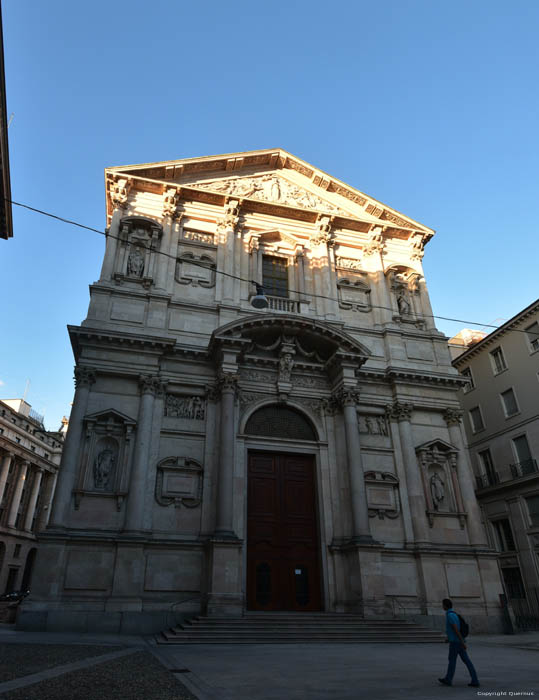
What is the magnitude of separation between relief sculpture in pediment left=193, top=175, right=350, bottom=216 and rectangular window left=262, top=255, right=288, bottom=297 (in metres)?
2.78

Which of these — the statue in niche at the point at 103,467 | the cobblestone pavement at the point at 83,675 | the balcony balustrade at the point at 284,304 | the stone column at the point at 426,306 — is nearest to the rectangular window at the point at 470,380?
the stone column at the point at 426,306

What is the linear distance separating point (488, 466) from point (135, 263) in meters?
22.1

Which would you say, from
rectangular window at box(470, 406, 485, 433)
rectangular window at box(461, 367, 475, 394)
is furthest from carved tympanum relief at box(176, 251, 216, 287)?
rectangular window at box(470, 406, 485, 433)

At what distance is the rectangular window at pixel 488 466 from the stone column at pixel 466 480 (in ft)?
30.5

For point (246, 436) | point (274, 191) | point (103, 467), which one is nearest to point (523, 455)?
point (246, 436)

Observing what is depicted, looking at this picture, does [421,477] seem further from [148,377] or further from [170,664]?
[170,664]

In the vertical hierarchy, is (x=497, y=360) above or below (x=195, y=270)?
above

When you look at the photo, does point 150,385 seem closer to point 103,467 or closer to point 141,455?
point 141,455

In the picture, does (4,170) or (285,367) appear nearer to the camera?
(4,170)

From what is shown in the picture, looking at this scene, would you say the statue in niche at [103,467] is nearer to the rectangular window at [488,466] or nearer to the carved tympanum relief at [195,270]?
the carved tympanum relief at [195,270]

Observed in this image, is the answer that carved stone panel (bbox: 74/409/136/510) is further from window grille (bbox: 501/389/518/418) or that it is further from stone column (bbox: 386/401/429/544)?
window grille (bbox: 501/389/518/418)

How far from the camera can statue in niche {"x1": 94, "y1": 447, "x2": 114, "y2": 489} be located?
1599 centimetres

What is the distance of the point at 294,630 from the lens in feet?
42.9

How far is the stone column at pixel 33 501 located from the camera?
52781 millimetres
